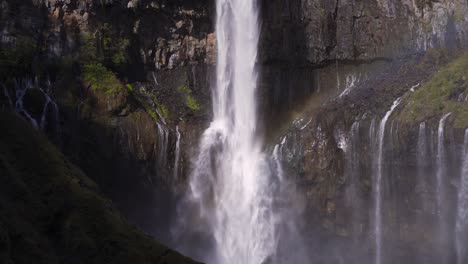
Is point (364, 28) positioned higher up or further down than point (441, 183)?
higher up

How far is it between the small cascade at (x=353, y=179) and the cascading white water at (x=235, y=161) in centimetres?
355

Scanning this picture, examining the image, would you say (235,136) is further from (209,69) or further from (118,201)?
(118,201)

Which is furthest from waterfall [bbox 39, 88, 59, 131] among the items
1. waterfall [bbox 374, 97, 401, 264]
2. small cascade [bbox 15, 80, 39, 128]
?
waterfall [bbox 374, 97, 401, 264]

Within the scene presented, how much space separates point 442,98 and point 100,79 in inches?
581

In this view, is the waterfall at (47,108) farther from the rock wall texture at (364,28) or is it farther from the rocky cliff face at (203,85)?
the rock wall texture at (364,28)

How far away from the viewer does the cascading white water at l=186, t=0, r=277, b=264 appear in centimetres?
2384

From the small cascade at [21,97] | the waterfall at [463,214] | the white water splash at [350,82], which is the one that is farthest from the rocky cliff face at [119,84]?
the waterfall at [463,214]

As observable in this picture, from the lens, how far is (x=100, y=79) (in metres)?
22.7

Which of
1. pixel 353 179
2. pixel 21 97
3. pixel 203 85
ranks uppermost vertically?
pixel 203 85

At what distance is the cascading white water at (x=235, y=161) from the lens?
23844 mm

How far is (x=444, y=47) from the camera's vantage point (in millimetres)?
27375

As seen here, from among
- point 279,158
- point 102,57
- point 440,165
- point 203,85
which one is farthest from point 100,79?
point 440,165

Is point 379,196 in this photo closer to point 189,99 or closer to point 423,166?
point 423,166

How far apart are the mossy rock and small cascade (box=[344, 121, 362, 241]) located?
13.7m
